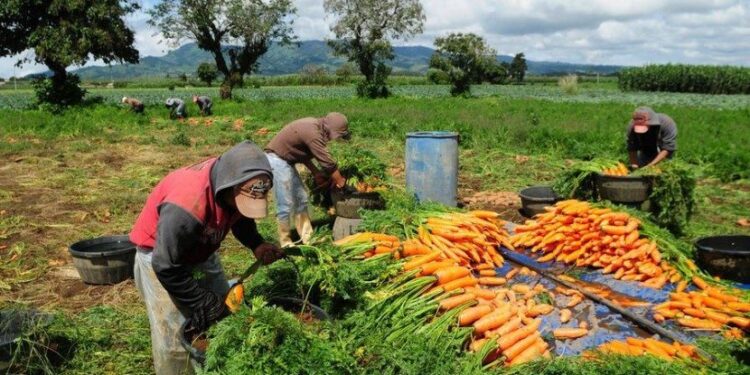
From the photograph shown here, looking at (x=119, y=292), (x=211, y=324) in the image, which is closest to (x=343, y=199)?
(x=119, y=292)

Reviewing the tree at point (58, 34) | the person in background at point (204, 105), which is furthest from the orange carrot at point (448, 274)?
the tree at point (58, 34)

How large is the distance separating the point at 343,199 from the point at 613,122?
12909 mm

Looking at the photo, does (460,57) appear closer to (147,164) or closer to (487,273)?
(147,164)

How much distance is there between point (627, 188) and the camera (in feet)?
22.6

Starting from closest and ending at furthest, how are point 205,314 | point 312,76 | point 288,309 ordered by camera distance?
point 205,314 → point 288,309 → point 312,76

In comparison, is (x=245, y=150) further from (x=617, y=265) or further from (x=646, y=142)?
(x=646, y=142)

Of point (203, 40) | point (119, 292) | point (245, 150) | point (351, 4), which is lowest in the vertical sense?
point (119, 292)

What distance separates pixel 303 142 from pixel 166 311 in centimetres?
345

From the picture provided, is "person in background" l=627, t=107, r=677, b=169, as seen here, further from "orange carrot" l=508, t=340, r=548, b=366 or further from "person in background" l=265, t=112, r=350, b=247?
"orange carrot" l=508, t=340, r=548, b=366

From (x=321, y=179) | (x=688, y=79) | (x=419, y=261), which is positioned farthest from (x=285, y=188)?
(x=688, y=79)

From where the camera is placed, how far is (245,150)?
2.96 m

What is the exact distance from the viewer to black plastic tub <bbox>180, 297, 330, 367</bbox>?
3.02m

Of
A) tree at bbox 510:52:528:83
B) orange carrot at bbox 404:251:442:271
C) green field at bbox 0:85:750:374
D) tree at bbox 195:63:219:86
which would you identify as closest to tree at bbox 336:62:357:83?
tree at bbox 195:63:219:86

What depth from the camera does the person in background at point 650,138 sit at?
25.0 feet
